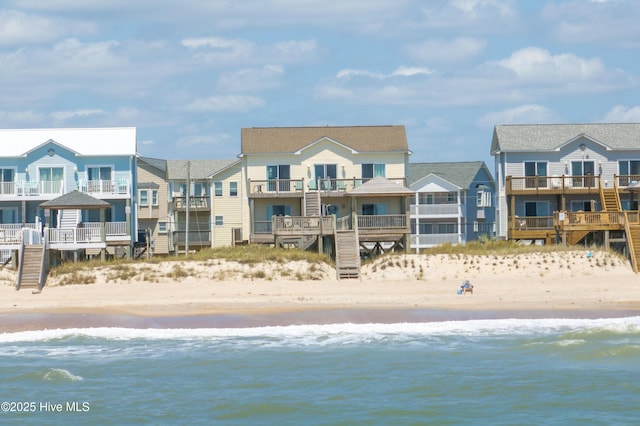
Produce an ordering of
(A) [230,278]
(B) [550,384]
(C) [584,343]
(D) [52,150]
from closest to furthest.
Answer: (B) [550,384] < (C) [584,343] < (A) [230,278] < (D) [52,150]

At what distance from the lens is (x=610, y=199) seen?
55.2m

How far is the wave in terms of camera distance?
107 feet

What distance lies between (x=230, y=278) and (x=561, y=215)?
16513mm

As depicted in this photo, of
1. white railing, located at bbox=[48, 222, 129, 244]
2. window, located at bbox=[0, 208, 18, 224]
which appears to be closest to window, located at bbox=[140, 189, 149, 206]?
window, located at bbox=[0, 208, 18, 224]

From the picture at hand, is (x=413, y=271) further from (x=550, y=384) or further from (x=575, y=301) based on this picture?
(x=550, y=384)

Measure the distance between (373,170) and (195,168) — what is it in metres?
24.1

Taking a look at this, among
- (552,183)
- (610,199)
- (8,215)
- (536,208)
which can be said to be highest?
(552,183)

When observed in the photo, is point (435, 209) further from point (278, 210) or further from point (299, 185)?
point (278, 210)

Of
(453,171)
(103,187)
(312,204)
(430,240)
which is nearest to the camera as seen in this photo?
(103,187)

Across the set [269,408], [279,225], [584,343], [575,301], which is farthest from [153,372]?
[279,225]

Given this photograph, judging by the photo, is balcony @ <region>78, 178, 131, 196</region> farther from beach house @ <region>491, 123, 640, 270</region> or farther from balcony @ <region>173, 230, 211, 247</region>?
beach house @ <region>491, 123, 640, 270</region>

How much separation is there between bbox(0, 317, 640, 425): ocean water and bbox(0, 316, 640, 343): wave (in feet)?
0.22

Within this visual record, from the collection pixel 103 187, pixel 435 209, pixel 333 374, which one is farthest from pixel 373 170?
pixel 333 374

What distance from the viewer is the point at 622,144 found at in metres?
58.2
